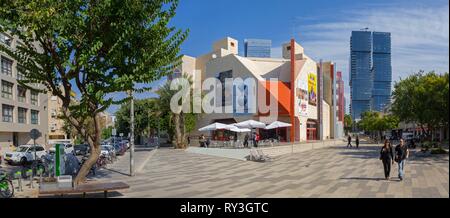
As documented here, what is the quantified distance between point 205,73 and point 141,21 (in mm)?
48172

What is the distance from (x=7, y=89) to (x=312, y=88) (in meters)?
40.1

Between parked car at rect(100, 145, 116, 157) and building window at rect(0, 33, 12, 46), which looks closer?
parked car at rect(100, 145, 116, 157)

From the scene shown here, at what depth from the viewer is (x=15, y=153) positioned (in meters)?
28.8

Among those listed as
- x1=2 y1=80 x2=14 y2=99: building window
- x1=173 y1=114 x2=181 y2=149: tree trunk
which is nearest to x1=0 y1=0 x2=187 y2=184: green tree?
x1=173 y1=114 x2=181 y2=149: tree trunk

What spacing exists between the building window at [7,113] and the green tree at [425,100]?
39.6m

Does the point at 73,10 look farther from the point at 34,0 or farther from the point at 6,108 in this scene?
the point at 6,108

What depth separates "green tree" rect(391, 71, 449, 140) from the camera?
29.1m

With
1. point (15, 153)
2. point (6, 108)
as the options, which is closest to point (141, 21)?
point (15, 153)

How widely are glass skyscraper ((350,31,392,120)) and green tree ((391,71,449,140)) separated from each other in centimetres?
564

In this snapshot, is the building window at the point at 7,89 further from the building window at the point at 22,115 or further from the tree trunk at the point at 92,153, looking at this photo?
the tree trunk at the point at 92,153

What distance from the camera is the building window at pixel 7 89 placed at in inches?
1677

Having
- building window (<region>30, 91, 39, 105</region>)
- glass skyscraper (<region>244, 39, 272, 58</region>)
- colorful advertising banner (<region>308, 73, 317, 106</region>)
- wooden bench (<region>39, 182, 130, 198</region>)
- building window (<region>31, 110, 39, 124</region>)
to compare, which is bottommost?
wooden bench (<region>39, 182, 130, 198</region>)

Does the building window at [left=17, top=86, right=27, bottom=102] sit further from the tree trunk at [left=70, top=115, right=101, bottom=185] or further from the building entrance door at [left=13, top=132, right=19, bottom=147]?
the tree trunk at [left=70, top=115, right=101, bottom=185]

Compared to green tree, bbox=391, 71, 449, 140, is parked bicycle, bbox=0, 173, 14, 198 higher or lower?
lower
